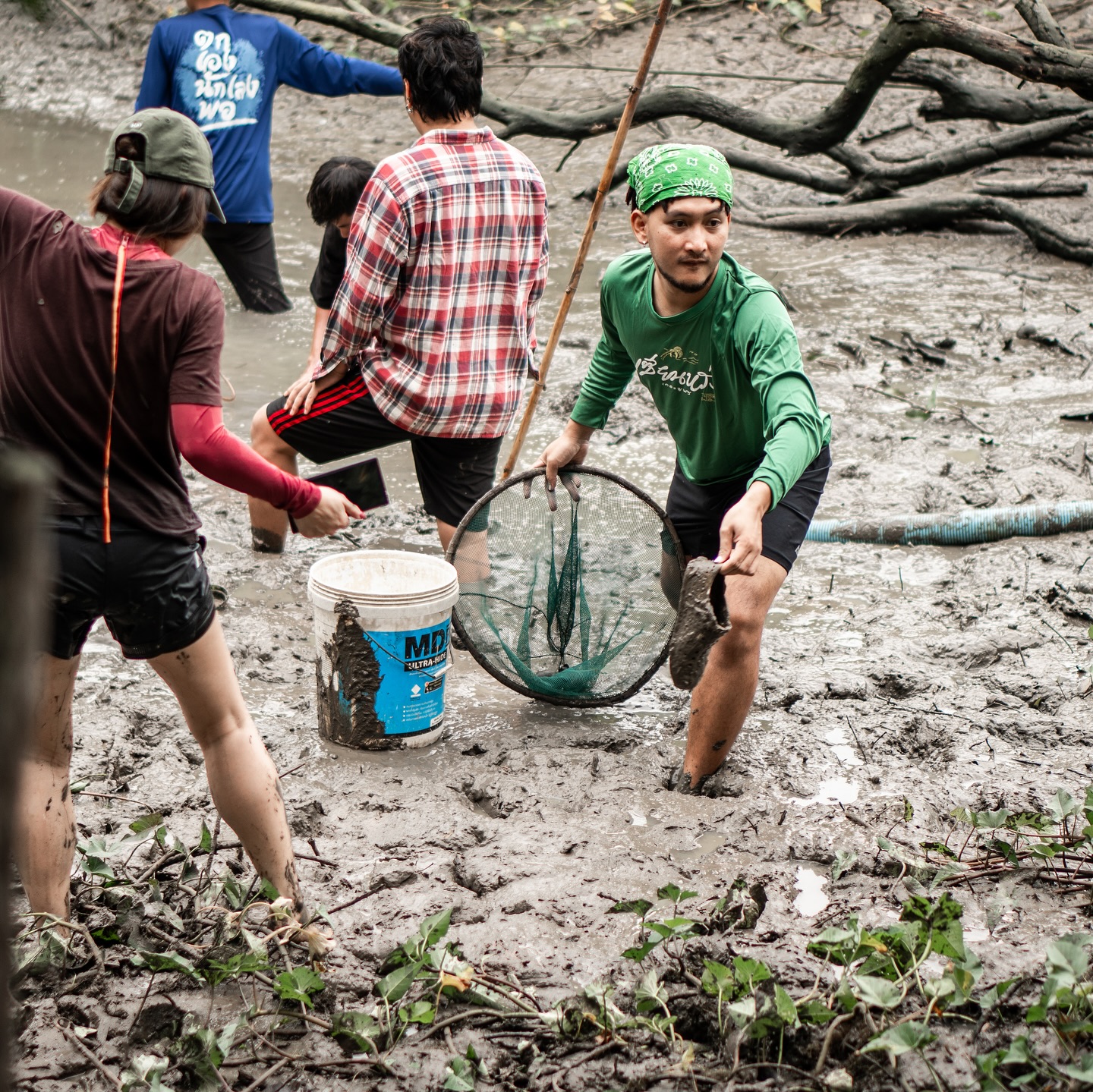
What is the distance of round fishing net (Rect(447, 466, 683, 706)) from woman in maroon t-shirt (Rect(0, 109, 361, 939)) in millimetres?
1486

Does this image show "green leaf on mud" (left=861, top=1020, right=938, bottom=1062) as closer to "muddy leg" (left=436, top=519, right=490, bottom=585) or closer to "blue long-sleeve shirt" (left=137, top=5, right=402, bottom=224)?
"muddy leg" (left=436, top=519, right=490, bottom=585)

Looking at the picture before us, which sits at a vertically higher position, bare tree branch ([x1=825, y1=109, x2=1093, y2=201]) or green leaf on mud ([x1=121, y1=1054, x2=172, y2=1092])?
bare tree branch ([x1=825, y1=109, x2=1093, y2=201])

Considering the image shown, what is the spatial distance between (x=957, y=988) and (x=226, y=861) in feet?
5.50

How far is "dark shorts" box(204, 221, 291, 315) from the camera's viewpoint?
7012 mm

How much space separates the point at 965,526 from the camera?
506cm

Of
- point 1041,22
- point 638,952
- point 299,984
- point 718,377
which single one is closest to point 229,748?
point 299,984

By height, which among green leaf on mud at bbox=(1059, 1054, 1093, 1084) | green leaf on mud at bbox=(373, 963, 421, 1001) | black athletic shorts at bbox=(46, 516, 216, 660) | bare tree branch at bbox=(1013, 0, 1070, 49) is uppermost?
bare tree branch at bbox=(1013, 0, 1070, 49)

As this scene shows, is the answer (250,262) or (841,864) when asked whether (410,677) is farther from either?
(250,262)

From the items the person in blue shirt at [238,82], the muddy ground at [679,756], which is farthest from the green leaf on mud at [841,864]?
the person in blue shirt at [238,82]

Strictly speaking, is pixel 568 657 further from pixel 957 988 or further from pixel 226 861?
pixel 957 988

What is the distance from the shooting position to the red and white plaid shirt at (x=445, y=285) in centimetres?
393

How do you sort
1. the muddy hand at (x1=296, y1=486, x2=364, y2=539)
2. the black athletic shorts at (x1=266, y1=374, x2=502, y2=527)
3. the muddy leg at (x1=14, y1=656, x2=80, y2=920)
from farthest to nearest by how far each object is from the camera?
1. the black athletic shorts at (x1=266, y1=374, x2=502, y2=527)
2. the muddy hand at (x1=296, y1=486, x2=364, y2=539)
3. the muddy leg at (x1=14, y1=656, x2=80, y2=920)

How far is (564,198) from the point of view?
9.95 metres

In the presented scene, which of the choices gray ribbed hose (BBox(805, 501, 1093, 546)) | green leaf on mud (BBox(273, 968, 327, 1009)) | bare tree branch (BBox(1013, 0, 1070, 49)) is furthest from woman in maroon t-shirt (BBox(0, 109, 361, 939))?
bare tree branch (BBox(1013, 0, 1070, 49))
